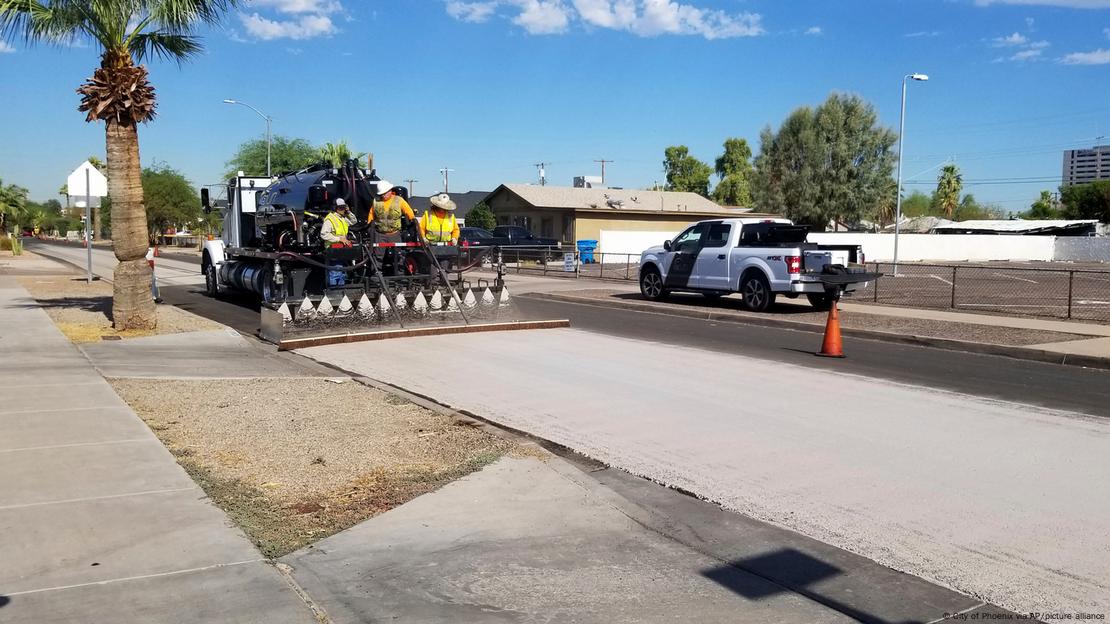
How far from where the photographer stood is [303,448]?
739 centimetres

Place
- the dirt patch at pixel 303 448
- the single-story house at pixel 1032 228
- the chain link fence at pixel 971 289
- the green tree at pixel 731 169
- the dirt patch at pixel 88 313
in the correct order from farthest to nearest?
the green tree at pixel 731 169 < the single-story house at pixel 1032 228 < the chain link fence at pixel 971 289 < the dirt patch at pixel 88 313 < the dirt patch at pixel 303 448

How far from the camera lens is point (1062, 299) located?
79.5 ft

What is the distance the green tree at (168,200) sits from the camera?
8750 centimetres

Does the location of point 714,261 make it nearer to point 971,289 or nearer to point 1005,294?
point 1005,294

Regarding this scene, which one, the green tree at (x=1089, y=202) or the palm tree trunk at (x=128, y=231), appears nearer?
the palm tree trunk at (x=128, y=231)

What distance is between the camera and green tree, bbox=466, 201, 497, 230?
5825 cm

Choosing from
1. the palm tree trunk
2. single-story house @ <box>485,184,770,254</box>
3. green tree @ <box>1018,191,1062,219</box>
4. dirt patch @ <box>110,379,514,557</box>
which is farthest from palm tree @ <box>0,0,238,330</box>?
green tree @ <box>1018,191,1062,219</box>

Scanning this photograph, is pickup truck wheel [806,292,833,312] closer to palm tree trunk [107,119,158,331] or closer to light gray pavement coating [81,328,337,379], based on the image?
light gray pavement coating [81,328,337,379]

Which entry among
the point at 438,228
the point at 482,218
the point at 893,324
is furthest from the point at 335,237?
the point at 482,218

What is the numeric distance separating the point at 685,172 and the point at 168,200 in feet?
188

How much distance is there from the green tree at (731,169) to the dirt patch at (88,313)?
80.0 meters

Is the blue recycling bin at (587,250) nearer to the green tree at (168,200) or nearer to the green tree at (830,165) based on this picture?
the green tree at (830,165)

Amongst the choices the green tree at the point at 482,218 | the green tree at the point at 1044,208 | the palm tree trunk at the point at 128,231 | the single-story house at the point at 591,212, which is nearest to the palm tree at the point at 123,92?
the palm tree trunk at the point at 128,231

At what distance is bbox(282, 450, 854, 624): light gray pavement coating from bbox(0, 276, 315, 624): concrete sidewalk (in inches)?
15.6
